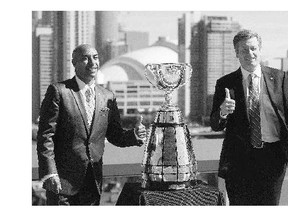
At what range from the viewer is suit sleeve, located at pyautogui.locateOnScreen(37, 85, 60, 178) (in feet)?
6.91

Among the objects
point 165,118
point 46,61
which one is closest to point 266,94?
point 165,118

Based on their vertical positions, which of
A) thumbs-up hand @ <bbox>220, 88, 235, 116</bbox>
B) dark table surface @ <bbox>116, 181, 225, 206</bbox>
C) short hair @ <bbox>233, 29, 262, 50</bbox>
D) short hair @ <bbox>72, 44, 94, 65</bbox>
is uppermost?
short hair @ <bbox>233, 29, 262, 50</bbox>

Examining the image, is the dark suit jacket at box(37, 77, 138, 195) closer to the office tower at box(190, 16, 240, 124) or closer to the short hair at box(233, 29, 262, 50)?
the office tower at box(190, 16, 240, 124)

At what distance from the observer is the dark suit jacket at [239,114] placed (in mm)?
2266

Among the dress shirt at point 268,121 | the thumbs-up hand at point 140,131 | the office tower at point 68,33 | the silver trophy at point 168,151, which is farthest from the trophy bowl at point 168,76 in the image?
the office tower at point 68,33

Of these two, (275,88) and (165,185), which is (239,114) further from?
(165,185)

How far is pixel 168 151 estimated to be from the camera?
2031 millimetres

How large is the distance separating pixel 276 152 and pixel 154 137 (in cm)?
61

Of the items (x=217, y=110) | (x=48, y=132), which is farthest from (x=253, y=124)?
(x=48, y=132)

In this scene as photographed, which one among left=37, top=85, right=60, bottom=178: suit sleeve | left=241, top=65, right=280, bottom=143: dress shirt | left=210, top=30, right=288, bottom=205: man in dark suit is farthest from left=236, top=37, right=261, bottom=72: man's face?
left=37, top=85, right=60, bottom=178: suit sleeve

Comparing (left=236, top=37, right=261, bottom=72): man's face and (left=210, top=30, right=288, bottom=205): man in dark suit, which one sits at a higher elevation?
(left=236, top=37, right=261, bottom=72): man's face

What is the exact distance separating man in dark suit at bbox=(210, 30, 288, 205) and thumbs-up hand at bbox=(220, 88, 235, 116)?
11mm

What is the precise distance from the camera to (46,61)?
8.63ft

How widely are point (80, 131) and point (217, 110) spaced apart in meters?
0.62
